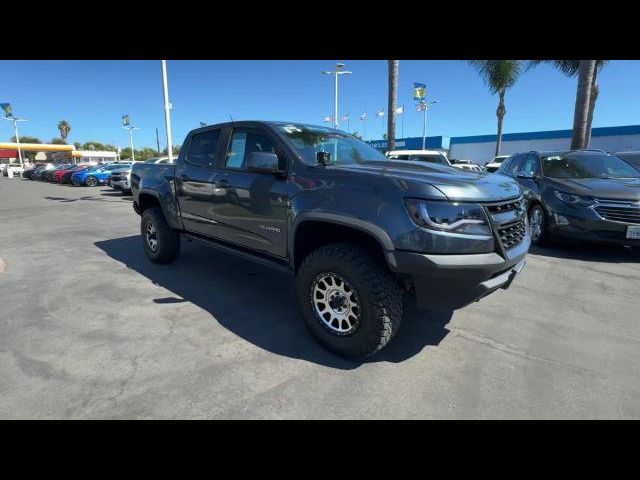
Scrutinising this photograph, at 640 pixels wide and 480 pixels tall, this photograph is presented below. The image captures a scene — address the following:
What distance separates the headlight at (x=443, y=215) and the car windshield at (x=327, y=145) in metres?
1.15

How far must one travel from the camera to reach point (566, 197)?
576cm

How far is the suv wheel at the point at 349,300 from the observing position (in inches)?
104

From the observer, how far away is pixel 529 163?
6.99 m

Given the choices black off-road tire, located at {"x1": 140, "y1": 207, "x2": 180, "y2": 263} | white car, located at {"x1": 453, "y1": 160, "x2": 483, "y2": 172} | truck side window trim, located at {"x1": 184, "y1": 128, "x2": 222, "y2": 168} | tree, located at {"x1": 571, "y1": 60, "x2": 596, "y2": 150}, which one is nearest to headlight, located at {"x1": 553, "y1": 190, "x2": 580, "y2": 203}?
white car, located at {"x1": 453, "y1": 160, "x2": 483, "y2": 172}

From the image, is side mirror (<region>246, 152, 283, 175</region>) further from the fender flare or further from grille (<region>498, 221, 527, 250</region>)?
grille (<region>498, 221, 527, 250</region>)

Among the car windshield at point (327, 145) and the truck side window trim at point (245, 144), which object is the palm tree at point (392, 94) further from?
the truck side window trim at point (245, 144)

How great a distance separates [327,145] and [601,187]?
176 inches

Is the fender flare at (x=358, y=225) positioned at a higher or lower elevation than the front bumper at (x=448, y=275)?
higher

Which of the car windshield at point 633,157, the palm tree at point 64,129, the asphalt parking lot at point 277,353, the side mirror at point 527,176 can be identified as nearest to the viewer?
the asphalt parking lot at point 277,353

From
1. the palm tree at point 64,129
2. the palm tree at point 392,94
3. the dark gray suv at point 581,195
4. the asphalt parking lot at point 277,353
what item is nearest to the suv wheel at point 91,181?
the palm tree at point 392,94

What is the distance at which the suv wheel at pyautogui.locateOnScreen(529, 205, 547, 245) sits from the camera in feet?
20.6

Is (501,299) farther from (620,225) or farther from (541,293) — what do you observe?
(620,225)

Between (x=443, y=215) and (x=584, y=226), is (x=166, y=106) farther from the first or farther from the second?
(x=443, y=215)
